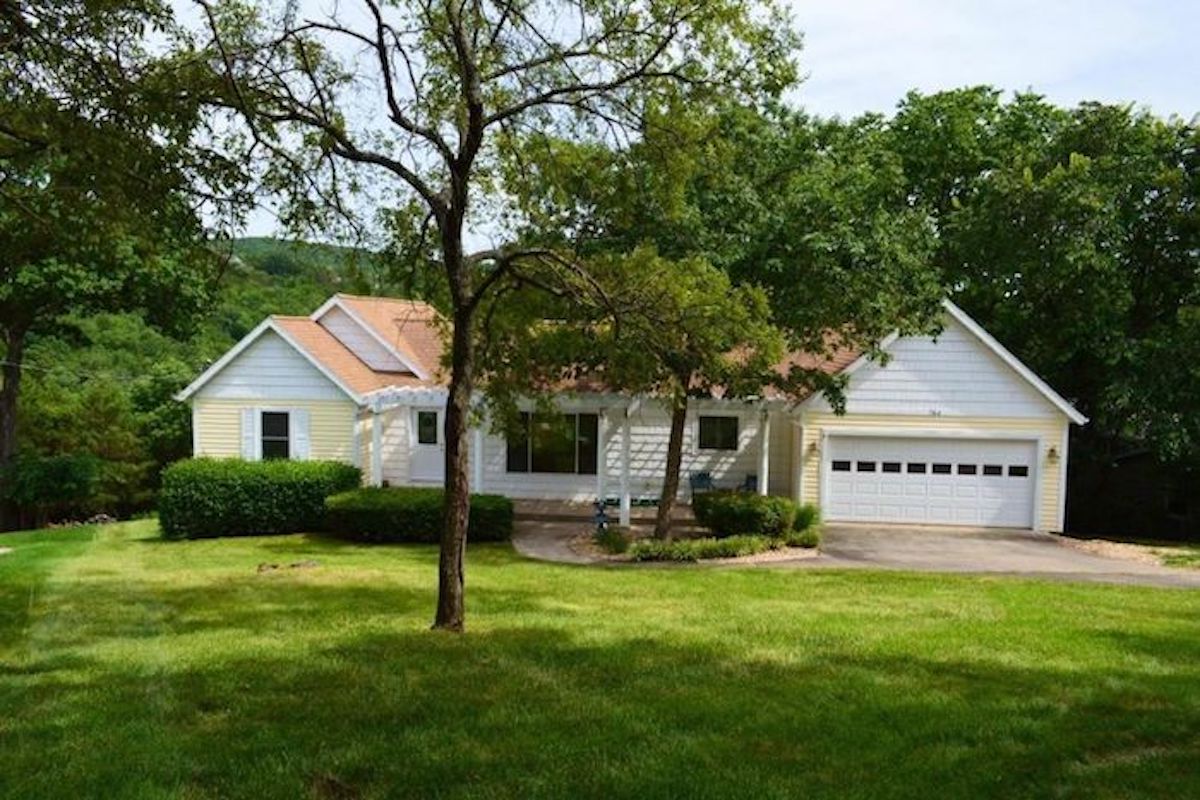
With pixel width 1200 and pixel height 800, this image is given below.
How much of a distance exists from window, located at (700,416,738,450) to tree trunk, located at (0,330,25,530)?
854 inches

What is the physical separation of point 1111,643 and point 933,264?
20.1 m

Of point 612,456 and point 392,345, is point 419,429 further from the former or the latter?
point 612,456

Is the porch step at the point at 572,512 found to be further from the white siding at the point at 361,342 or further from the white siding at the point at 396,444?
the white siding at the point at 361,342

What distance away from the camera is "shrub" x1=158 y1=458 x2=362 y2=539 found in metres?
18.7

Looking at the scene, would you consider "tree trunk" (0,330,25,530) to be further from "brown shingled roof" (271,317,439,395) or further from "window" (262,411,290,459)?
"window" (262,411,290,459)

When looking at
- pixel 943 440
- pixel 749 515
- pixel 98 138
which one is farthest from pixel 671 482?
pixel 98 138

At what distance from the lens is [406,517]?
59.3 ft

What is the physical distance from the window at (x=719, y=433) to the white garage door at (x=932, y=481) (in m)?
3.71

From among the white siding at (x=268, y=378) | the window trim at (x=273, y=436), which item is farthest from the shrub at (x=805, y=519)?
the window trim at (x=273, y=436)

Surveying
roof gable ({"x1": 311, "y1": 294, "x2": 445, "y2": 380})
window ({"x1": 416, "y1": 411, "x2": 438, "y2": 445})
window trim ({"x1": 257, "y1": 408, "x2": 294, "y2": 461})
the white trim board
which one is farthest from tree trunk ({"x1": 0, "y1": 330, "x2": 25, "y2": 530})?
the white trim board

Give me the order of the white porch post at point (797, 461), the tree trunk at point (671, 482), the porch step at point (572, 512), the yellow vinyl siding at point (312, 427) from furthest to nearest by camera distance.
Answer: the yellow vinyl siding at point (312, 427), the white porch post at point (797, 461), the porch step at point (572, 512), the tree trunk at point (671, 482)

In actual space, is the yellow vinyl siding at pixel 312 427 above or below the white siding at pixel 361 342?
below

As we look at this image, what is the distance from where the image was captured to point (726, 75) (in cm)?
965

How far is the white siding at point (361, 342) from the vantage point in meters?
25.8
